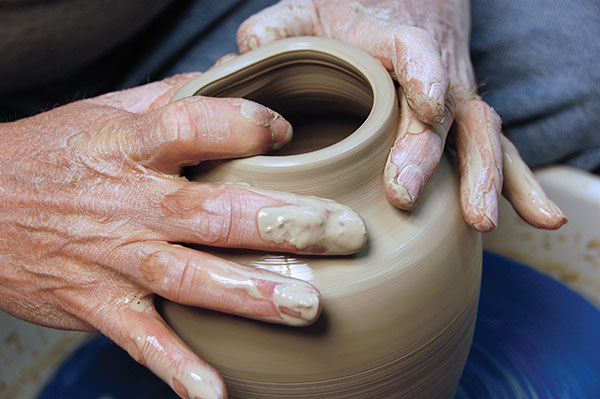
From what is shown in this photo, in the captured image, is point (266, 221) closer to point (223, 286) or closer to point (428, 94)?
point (223, 286)

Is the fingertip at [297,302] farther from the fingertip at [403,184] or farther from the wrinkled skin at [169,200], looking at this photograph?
the fingertip at [403,184]

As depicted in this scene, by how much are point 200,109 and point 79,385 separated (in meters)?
0.81

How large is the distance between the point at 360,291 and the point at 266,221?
15cm

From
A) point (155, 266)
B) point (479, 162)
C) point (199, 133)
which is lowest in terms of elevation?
point (479, 162)

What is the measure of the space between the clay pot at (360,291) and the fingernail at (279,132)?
0.05 m

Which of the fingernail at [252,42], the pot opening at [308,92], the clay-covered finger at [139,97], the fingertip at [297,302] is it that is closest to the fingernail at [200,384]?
the fingertip at [297,302]

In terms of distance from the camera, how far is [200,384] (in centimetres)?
73

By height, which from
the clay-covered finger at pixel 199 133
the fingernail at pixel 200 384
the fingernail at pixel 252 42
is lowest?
the fingernail at pixel 200 384

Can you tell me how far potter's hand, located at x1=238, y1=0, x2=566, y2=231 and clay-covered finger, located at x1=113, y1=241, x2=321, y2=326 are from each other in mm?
191

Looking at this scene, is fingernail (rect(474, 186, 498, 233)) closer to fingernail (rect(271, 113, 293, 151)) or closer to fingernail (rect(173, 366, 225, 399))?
fingernail (rect(271, 113, 293, 151))

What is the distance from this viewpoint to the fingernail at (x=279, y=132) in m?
0.79

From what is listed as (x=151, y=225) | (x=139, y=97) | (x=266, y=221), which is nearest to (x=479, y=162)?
(x=266, y=221)

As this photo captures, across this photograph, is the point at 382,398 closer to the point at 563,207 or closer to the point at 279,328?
the point at 279,328

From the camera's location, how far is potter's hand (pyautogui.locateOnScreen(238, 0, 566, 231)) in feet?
2.66
